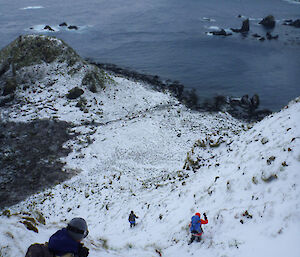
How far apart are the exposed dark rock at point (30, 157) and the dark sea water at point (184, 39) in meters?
26.8

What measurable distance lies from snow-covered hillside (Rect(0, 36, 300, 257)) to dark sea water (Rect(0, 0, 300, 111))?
17.6m

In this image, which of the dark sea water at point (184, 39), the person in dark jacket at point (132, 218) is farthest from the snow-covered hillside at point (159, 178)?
the dark sea water at point (184, 39)

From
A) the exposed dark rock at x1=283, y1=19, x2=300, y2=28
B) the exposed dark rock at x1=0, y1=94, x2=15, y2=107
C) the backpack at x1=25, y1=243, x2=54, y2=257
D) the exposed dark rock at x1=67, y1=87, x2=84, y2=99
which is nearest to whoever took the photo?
the backpack at x1=25, y1=243, x2=54, y2=257

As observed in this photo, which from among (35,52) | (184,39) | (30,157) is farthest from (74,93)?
(184,39)

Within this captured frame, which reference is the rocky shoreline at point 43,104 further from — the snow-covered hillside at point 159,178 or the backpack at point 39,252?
the backpack at point 39,252

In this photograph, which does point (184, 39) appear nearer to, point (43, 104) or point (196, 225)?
point (43, 104)

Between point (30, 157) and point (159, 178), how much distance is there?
14679 millimetres

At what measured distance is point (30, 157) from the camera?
2605 centimetres

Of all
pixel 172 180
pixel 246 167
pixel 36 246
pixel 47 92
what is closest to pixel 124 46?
pixel 47 92

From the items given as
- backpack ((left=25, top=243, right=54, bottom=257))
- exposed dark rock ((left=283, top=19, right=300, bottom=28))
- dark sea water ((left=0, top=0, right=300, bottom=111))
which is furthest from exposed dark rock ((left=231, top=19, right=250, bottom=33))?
backpack ((left=25, top=243, right=54, bottom=257))

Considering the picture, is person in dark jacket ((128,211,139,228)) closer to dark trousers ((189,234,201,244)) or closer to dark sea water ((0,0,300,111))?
dark trousers ((189,234,201,244))

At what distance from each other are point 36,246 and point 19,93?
3558 centimetres

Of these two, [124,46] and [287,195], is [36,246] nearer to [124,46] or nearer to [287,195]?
[287,195]

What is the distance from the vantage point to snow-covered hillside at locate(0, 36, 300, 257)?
33.0 feet
